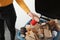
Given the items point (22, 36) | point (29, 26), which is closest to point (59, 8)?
point (29, 26)

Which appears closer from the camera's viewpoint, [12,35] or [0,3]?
[0,3]

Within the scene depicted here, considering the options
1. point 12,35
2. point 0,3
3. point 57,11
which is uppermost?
point 0,3

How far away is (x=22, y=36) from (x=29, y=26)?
0.41ft

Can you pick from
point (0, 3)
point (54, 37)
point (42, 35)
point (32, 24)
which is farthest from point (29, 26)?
point (0, 3)

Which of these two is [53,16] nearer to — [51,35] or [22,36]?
[51,35]

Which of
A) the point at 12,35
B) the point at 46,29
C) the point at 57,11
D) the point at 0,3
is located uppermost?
the point at 0,3

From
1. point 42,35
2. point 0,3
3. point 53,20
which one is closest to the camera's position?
point 0,3

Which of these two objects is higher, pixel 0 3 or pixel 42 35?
pixel 0 3

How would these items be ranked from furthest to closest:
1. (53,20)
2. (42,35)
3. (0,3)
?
1. (53,20)
2. (42,35)
3. (0,3)

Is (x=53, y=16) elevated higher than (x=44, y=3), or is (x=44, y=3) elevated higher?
(x=44, y=3)

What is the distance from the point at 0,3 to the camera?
1378 millimetres

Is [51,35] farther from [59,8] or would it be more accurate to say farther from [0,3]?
[0,3]

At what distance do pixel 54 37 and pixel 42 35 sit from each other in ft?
0.47

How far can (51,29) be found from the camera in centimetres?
158
